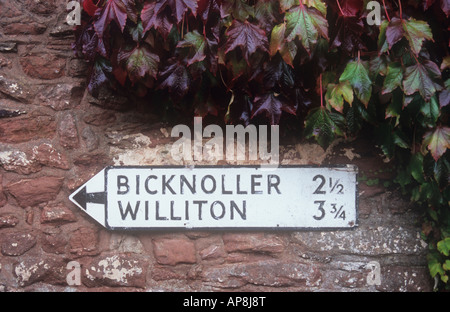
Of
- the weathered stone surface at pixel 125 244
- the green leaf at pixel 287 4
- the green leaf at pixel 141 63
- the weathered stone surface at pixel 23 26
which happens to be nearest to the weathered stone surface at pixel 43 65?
the weathered stone surface at pixel 23 26

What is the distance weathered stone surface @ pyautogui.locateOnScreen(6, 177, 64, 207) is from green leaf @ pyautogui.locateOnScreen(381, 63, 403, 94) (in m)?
1.44

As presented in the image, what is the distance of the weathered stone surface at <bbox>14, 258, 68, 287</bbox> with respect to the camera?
185 cm

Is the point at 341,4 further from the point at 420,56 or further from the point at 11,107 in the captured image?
the point at 11,107

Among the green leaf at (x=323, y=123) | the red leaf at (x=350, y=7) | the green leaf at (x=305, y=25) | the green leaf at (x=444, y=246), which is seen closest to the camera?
the green leaf at (x=305, y=25)

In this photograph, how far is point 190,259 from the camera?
1.85 meters

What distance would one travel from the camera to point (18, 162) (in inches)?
72.5

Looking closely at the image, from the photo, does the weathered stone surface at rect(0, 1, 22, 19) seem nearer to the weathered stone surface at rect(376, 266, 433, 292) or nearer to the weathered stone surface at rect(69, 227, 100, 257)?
the weathered stone surface at rect(69, 227, 100, 257)

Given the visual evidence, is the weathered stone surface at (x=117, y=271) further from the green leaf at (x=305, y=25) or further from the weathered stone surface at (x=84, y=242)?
the green leaf at (x=305, y=25)

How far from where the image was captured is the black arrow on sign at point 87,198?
71.4 inches

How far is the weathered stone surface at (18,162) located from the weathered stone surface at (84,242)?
348 mm

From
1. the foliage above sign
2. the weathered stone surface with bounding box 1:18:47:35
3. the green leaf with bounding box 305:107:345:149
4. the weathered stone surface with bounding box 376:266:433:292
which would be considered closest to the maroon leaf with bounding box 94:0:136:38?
the foliage above sign

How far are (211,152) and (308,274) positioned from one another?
0.71m

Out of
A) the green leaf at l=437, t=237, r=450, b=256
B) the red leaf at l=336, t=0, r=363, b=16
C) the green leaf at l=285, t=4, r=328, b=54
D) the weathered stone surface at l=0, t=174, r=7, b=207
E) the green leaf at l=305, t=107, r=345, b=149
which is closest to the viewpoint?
the green leaf at l=285, t=4, r=328, b=54

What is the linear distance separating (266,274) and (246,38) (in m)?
1.05
